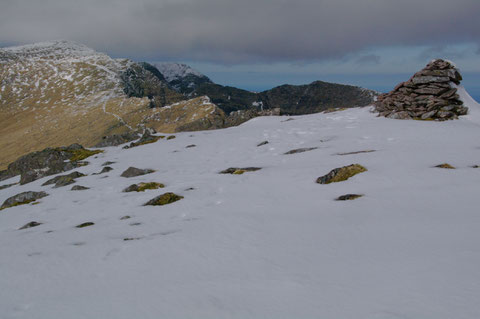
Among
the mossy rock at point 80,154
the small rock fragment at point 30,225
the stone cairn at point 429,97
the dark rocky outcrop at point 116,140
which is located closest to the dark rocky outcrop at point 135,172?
the small rock fragment at point 30,225

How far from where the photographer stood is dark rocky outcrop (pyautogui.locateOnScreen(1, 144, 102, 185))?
2839 centimetres

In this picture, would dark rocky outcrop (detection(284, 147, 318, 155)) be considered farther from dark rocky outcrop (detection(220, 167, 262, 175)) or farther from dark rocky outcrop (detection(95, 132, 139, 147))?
dark rocky outcrop (detection(95, 132, 139, 147))

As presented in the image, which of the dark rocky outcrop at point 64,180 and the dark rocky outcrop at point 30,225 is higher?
the dark rocky outcrop at point 64,180

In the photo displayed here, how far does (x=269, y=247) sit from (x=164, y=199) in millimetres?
7456

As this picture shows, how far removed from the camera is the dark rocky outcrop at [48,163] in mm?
28391

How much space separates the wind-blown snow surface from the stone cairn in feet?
Answer: 39.7

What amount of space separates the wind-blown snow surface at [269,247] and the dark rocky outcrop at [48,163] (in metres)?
11.6

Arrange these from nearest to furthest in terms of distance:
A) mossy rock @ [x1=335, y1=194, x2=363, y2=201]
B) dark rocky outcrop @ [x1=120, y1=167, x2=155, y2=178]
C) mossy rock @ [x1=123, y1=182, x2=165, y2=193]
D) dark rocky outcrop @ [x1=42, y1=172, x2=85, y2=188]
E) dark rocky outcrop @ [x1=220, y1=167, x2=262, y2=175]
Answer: mossy rock @ [x1=335, y1=194, x2=363, y2=201], mossy rock @ [x1=123, y1=182, x2=165, y2=193], dark rocky outcrop @ [x1=220, y1=167, x2=262, y2=175], dark rocky outcrop @ [x1=120, y1=167, x2=155, y2=178], dark rocky outcrop @ [x1=42, y1=172, x2=85, y2=188]

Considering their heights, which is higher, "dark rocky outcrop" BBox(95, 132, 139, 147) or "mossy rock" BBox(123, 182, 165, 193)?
"dark rocky outcrop" BBox(95, 132, 139, 147)

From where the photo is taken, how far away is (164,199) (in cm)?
Answer: 1431

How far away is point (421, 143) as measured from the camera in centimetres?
1892

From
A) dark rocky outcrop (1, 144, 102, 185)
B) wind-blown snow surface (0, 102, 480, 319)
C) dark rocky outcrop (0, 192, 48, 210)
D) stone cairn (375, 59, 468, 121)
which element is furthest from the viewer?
dark rocky outcrop (1, 144, 102, 185)

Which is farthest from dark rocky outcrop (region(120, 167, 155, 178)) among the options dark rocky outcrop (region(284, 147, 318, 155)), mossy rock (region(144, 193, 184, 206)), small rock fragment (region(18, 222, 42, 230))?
dark rocky outcrop (region(284, 147, 318, 155))

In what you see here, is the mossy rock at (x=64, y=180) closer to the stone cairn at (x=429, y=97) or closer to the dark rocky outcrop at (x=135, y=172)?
the dark rocky outcrop at (x=135, y=172)
